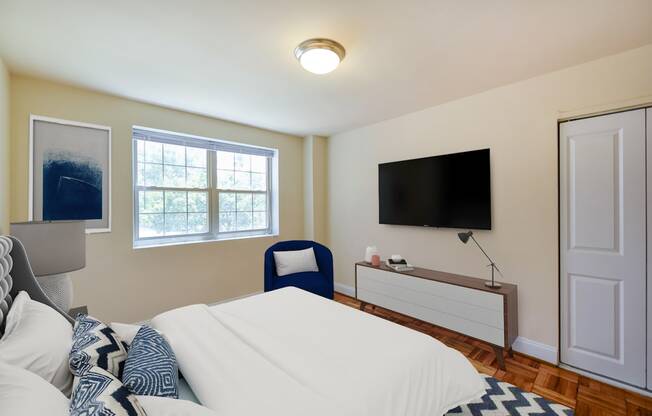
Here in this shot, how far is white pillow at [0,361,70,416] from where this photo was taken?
2.37ft

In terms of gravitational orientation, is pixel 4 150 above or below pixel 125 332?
above

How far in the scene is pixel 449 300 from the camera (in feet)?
8.59

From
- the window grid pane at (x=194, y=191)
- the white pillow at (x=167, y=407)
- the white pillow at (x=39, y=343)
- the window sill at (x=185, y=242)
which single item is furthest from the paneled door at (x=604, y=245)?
the window grid pane at (x=194, y=191)

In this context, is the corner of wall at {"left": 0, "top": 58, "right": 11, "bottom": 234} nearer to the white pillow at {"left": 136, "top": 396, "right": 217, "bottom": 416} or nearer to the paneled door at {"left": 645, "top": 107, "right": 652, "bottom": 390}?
the white pillow at {"left": 136, "top": 396, "right": 217, "bottom": 416}

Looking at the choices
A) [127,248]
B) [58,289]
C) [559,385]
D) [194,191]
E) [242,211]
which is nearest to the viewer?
[58,289]

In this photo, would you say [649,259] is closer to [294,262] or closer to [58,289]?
[294,262]

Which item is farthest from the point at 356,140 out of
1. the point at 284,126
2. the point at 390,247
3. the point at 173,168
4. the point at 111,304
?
the point at 111,304

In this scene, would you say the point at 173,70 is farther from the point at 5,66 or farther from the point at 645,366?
the point at 645,366

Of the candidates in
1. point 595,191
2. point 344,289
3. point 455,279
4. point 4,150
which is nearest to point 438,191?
point 455,279

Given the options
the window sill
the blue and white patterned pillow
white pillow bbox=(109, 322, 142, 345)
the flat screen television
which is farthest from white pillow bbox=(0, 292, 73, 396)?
the flat screen television

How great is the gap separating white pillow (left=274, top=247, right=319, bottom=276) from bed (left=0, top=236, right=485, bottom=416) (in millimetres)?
1269

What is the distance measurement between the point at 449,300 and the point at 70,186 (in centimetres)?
366

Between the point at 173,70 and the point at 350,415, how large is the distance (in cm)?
259

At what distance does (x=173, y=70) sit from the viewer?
7.36 ft
